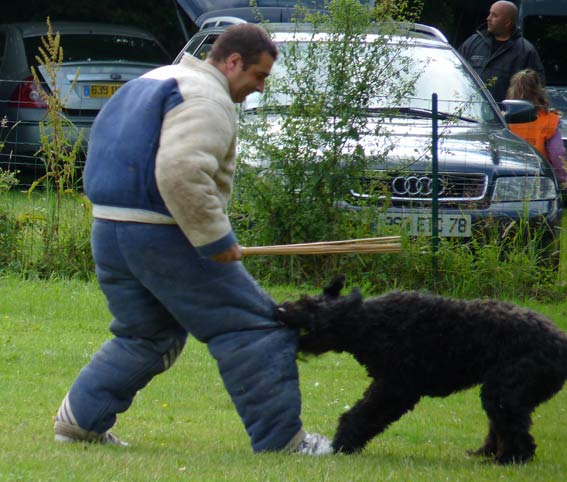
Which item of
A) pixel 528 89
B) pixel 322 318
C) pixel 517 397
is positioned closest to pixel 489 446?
pixel 517 397

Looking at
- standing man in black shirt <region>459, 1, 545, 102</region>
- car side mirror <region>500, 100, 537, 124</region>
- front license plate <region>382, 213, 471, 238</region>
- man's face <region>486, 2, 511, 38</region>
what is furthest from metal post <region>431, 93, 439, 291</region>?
man's face <region>486, 2, 511, 38</region>

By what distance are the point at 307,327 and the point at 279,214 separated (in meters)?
4.14

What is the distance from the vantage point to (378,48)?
913cm

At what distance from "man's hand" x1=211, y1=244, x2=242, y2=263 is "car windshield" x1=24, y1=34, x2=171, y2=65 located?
10436 mm

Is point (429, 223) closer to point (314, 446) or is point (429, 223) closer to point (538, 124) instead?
point (538, 124)

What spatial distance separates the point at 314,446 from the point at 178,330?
82 cm

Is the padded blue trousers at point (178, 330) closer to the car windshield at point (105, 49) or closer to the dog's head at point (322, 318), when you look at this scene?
the dog's head at point (322, 318)

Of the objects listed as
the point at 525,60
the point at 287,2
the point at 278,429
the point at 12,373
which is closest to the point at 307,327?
the point at 278,429

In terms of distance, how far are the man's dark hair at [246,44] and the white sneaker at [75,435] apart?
70.3 inches

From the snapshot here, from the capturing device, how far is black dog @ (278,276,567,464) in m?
5.10

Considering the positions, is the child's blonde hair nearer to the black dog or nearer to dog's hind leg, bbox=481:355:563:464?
the black dog

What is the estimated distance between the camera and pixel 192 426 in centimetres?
579

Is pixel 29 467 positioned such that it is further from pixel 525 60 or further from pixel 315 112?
pixel 525 60

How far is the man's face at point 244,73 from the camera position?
4.86 m
